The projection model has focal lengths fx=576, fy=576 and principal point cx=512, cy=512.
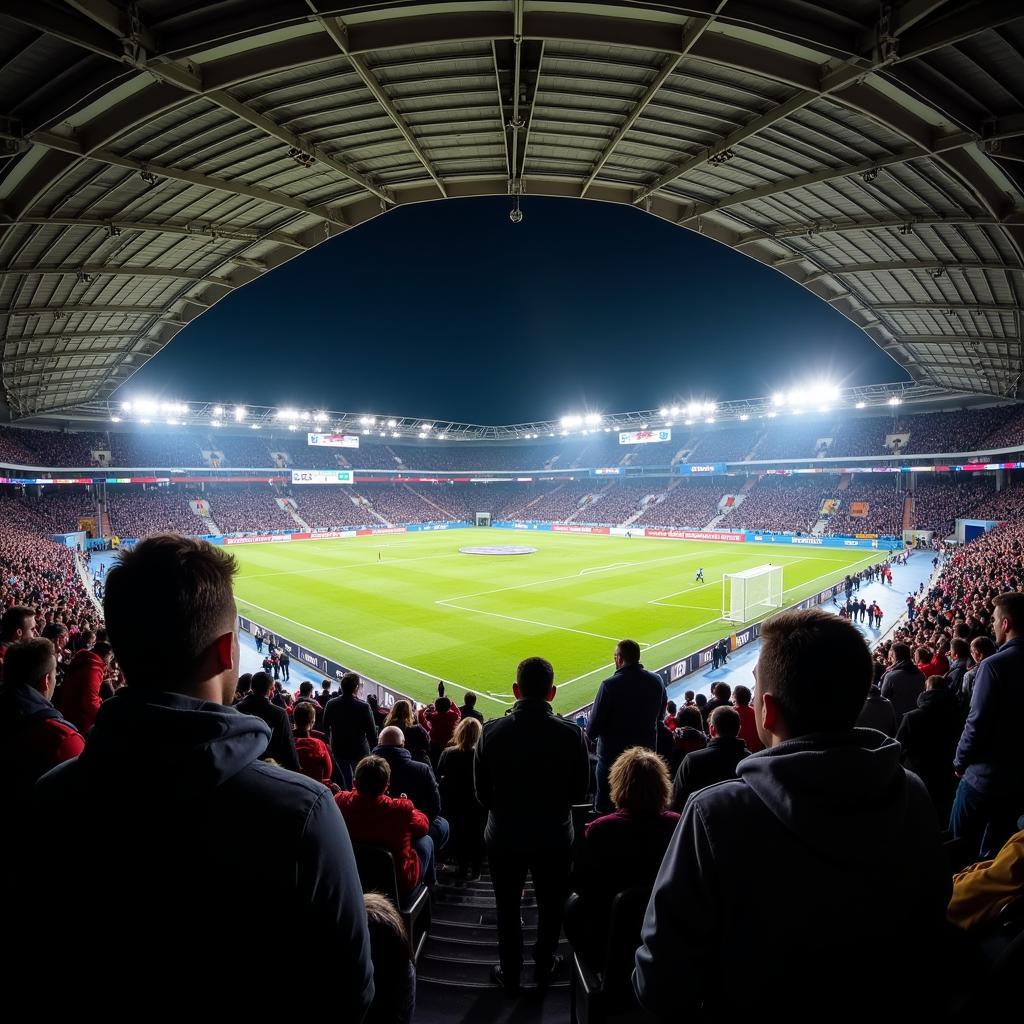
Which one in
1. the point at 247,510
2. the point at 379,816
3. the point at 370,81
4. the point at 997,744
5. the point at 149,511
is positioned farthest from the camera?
the point at 247,510

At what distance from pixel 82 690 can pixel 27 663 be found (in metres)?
3.11

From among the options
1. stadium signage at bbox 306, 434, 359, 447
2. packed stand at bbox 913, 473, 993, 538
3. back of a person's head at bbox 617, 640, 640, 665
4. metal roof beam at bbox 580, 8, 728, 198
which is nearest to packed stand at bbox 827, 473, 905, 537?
packed stand at bbox 913, 473, 993, 538

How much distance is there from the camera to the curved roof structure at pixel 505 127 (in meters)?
9.07

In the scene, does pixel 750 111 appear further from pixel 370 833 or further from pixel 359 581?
pixel 359 581

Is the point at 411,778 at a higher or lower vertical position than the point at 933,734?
lower

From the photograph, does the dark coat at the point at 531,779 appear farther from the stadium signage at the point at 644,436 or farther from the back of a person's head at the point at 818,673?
the stadium signage at the point at 644,436

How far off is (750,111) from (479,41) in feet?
19.3

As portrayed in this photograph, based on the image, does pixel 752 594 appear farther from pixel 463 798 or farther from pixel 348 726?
pixel 463 798

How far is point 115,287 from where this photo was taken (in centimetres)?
2142

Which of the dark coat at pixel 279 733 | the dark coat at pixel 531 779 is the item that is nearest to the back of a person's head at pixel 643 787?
the dark coat at pixel 531 779

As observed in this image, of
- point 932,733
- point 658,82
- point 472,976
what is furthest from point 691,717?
point 658,82

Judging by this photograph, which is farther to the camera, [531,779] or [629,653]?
[629,653]

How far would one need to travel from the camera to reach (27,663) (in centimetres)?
395

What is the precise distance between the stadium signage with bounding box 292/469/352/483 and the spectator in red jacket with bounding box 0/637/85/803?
72.0m
